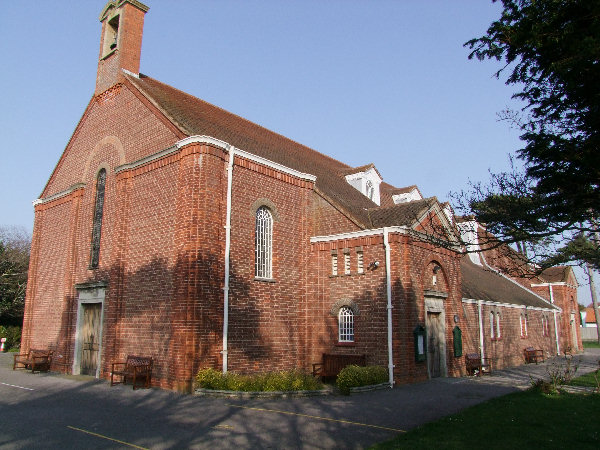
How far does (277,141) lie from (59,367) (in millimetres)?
14636

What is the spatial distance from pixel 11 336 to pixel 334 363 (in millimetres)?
26807

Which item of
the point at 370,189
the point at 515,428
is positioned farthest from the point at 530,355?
the point at 515,428

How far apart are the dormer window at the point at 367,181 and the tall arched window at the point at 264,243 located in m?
9.36

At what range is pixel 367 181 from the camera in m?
26.5

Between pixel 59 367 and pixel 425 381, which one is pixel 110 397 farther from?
pixel 425 381

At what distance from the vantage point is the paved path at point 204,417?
8930mm

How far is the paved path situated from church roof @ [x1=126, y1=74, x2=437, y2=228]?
6.77 m

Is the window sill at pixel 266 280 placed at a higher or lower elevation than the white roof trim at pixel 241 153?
lower

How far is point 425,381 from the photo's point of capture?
57.3 ft

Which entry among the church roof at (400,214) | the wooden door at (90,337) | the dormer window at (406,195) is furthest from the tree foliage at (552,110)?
the dormer window at (406,195)

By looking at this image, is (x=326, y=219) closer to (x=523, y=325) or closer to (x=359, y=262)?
(x=359, y=262)

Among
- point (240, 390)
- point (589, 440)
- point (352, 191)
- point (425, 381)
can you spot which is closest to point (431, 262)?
point (425, 381)

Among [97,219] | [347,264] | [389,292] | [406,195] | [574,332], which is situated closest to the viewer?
[389,292]

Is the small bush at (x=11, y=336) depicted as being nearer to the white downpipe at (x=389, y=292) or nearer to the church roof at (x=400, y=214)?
the church roof at (x=400, y=214)
